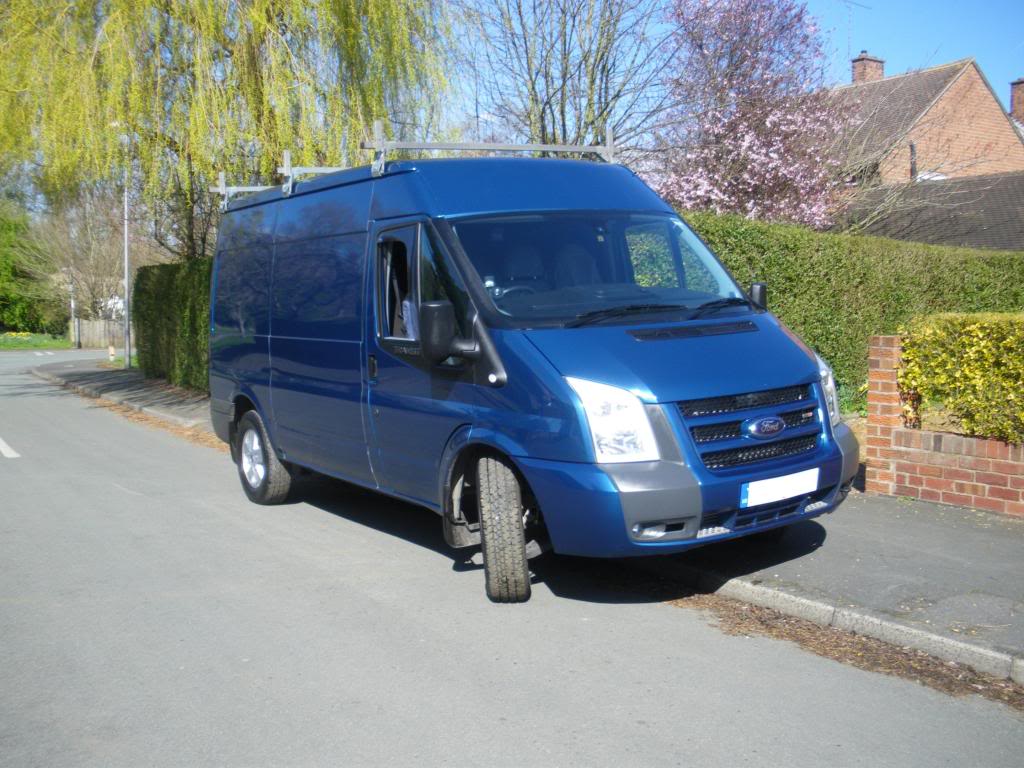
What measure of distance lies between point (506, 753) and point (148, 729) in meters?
1.47

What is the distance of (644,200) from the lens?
712 cm

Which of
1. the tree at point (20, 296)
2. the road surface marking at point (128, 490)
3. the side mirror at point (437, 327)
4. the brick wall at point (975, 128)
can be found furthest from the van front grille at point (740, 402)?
the tree at point (20, 296)

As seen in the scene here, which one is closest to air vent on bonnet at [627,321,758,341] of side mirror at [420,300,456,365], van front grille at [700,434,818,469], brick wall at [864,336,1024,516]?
van front grille at [700,434,818,469]

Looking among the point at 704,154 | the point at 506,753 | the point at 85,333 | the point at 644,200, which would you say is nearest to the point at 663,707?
the point at 506,753

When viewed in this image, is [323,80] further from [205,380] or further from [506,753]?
[506,753]

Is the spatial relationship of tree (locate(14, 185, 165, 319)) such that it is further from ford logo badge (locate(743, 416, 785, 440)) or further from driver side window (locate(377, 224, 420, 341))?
ford logo badge (locate(743, 416, 785, 440))

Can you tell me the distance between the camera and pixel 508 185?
6.65 metres

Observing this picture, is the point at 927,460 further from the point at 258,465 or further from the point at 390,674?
the point at 258,465

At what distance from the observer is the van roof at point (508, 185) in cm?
648

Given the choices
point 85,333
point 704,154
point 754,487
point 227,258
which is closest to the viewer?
point 754,487

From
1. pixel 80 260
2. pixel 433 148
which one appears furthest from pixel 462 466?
pixel 80 260

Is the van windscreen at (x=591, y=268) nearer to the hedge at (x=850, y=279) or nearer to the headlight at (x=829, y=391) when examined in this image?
the headlight at (x=829, y=391)

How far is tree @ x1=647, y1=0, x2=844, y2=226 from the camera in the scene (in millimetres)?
19109

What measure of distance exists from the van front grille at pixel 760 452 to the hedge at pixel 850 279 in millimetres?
6465
